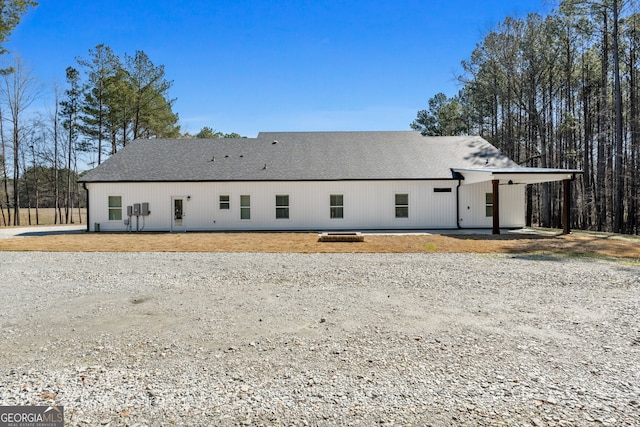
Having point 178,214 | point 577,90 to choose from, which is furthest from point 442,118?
point 178,214

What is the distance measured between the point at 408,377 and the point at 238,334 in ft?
6.61

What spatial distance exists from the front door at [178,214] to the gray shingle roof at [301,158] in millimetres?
1133

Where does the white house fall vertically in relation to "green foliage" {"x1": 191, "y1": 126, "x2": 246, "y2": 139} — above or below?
below

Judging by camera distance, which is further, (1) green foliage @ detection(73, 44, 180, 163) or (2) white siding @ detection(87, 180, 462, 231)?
(1) green foliage @ detection(73, 44, 180, 163)

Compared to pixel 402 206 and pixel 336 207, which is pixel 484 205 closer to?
pixel 402 206

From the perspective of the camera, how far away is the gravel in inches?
107

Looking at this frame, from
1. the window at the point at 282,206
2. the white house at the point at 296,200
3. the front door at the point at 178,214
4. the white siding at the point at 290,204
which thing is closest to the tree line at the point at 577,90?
the white house at the point at 296,200

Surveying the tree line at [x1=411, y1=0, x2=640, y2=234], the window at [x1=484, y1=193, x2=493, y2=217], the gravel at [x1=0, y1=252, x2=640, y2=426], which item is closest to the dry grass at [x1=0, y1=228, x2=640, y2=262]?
the gravel at [x1=0, y1=252, x2=640, y2=426]

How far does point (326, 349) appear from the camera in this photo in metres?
3.82

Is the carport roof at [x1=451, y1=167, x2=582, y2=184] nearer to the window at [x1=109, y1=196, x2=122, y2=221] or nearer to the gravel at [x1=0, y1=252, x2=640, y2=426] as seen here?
the gravel at [x1=0, y1=252, x2=640, y2=426]

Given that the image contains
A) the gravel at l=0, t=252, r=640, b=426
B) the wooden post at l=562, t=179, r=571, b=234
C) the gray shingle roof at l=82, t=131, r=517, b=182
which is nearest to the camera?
the gravel at l=0, t=252, r=640, b=426

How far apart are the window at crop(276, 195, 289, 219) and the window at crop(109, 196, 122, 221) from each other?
7.97 m

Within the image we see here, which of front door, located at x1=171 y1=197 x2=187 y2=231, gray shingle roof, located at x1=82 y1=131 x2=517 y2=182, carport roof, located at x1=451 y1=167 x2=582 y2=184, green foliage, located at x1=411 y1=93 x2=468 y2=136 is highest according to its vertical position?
green foliage, located at x1=411 y1=93 x2=468 y2=136

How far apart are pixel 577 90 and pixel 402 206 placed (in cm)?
1776
